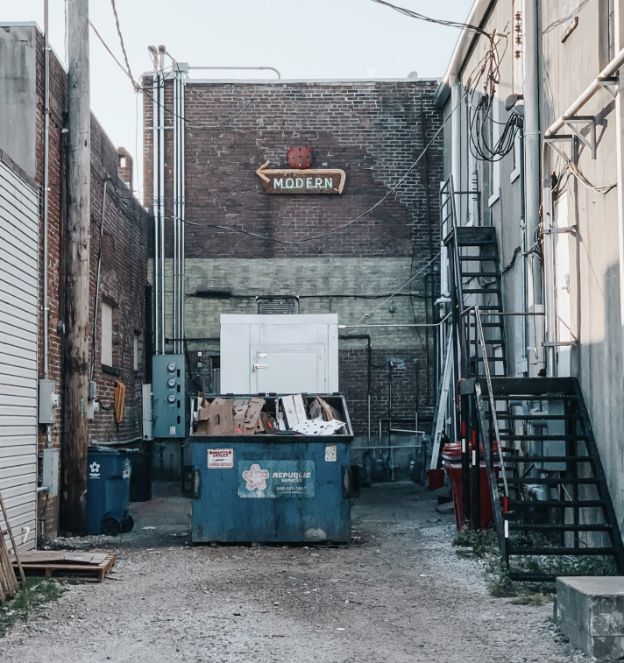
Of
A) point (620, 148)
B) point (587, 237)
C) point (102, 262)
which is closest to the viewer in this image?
point (620, 148)

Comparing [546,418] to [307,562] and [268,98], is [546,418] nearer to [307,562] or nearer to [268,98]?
[307,562]

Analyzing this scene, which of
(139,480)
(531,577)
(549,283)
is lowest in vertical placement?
(531,577)

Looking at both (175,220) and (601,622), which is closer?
(601,622)

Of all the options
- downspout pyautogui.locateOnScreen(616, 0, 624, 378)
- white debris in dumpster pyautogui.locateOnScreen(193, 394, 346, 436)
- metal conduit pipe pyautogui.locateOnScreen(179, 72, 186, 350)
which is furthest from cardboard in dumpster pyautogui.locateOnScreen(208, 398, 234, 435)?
metal conduit pipe pyautogui.locateOnScreen(179, 72, 186, 350)

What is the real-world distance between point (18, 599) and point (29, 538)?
303 cm

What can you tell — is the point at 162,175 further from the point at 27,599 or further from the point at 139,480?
the point at 27,599

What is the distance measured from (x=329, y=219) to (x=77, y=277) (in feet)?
26.3

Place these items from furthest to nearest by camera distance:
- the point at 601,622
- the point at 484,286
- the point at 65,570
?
the point at 484,286 < the point at 65,570 < the point at 601,622

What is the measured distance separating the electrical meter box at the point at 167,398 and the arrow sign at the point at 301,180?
381 cm

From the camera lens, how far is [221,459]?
11750 mm

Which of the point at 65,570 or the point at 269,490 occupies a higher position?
the point at 269,490

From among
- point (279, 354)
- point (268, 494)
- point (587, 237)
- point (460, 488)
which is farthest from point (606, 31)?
point (279, 354)

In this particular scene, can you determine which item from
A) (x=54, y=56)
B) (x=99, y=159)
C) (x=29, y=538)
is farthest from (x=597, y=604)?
(x=99, y=159)

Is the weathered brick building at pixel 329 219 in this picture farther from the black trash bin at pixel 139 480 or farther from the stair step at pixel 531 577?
the stair step at pixel 531 577
